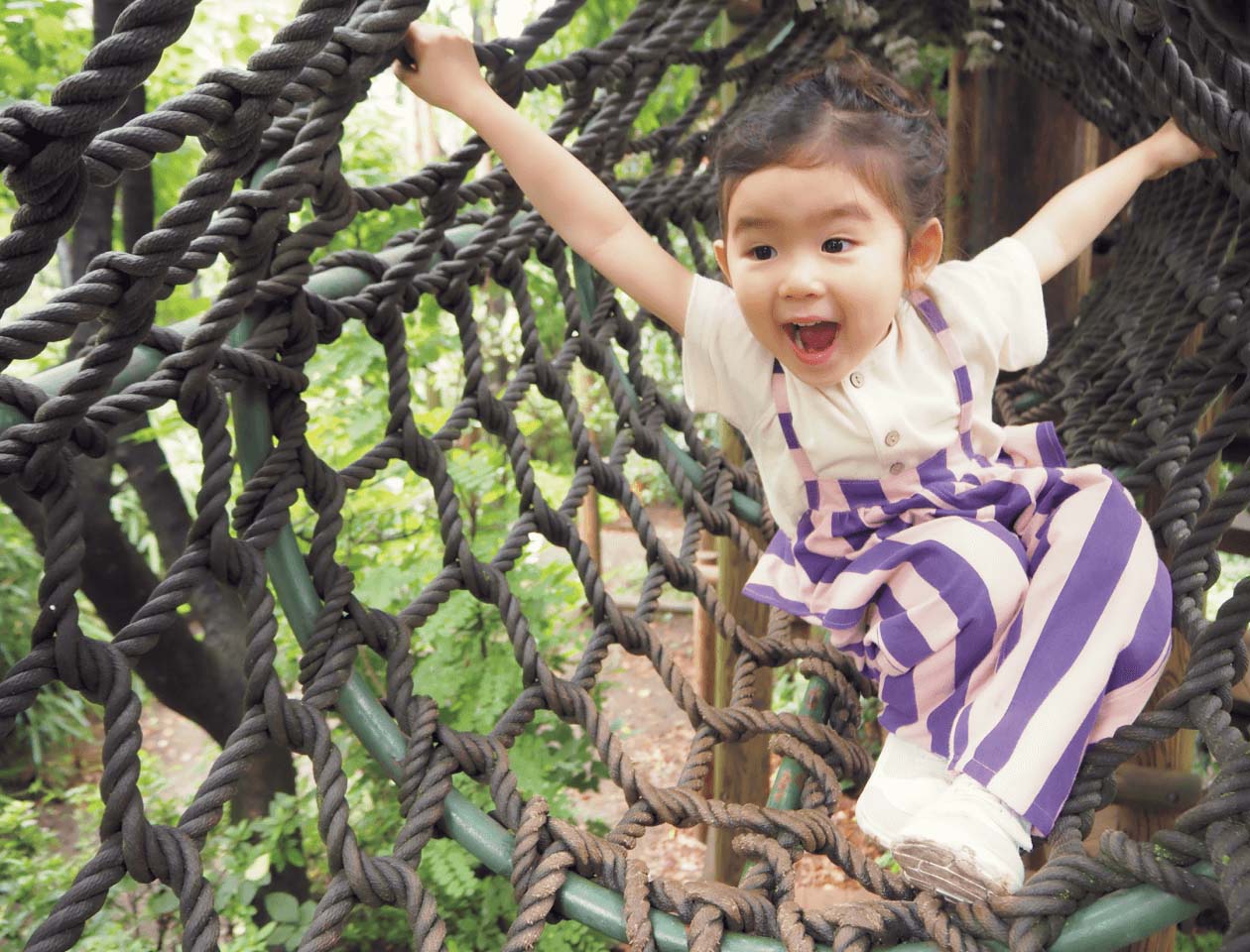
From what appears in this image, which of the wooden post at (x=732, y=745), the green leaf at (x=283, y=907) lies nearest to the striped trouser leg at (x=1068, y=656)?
the wooden post at (x=732, y=745)

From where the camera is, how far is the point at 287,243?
0.87 m

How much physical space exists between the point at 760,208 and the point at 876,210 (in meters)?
0.11

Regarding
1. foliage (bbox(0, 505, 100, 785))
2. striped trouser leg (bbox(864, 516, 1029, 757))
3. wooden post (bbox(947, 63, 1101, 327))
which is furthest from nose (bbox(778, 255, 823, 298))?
foliage (bbox(0, 505, 100, 785))

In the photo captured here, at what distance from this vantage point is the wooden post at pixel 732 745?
2244 mm

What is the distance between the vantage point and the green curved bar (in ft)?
2.40

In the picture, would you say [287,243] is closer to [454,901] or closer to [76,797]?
[454,901]

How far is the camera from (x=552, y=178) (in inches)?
42.1

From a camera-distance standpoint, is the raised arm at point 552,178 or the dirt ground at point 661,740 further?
the dirt ground at point 661,740

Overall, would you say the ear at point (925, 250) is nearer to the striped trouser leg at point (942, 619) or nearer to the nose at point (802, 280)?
the nose at point (802, 280)

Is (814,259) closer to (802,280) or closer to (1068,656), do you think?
(802,280)

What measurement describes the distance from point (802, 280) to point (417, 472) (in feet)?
1.37

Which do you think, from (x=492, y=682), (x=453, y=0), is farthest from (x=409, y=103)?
(x=492, y=682)

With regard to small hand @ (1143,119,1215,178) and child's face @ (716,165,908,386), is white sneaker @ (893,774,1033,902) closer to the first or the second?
child's face @ (716,165,908,386)

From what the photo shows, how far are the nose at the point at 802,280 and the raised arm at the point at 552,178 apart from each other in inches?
7.2
